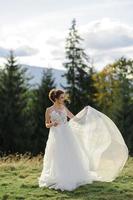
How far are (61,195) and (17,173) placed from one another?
320cm

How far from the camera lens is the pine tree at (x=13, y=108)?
143 feet

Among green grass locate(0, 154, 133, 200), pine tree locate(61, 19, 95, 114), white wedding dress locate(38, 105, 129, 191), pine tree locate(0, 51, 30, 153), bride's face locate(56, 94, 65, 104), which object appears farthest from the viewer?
pine tree locate(61, 19, 95, 114)

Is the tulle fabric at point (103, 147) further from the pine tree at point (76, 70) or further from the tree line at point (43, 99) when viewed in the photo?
the pine tree at point (76, 70)

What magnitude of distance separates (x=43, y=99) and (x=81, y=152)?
117 ft

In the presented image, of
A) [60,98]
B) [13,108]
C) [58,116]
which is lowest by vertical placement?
[58,116]

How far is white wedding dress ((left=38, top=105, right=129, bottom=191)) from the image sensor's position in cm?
1043

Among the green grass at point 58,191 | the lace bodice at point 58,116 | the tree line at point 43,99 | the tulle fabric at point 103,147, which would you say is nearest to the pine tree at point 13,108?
the tree line at point 43,99

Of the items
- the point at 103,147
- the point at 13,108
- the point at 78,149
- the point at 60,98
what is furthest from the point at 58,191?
the point at 13,108

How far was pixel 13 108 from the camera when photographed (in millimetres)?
45219

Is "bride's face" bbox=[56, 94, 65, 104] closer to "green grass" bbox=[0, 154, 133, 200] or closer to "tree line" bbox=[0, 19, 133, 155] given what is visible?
"green grass" bbox=[0, 154, 133, 200]

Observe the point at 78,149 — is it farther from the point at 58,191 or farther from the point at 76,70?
the point at 76,70

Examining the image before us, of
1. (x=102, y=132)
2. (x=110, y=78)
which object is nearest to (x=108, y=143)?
(x=102, y=132)

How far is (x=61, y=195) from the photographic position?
31.6 ft

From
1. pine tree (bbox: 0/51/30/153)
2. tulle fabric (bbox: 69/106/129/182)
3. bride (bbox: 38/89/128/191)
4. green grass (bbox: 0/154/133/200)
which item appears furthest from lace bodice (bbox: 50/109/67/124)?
pine tree (bbox: 0/51/30/153)
